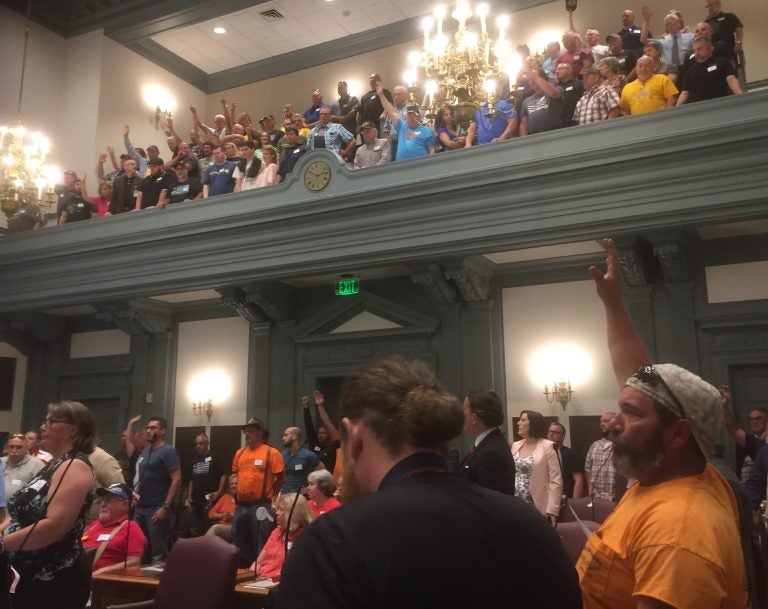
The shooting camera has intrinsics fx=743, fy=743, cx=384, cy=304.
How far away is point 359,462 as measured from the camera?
165 cm

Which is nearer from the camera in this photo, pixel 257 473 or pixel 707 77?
pixel 707 77

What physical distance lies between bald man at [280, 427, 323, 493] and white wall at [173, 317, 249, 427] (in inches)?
102

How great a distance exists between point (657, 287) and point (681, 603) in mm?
7495

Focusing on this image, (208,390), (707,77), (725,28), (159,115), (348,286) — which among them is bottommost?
(208,390)

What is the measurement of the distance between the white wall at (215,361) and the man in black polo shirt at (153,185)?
2.03 meters

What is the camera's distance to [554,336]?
364 inches

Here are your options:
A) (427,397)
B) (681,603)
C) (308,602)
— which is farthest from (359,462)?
(681,603)

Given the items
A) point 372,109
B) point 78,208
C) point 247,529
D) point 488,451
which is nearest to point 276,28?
point 372,109

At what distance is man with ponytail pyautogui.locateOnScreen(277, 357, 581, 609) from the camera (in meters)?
1.29

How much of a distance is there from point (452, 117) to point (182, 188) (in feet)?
15.7

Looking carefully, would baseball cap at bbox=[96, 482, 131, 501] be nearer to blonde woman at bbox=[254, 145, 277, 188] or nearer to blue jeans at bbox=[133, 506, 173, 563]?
blue jeans at bbox=[133, 506, 173, 563]

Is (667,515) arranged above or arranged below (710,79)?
below

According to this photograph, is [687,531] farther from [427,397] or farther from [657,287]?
[657,287]

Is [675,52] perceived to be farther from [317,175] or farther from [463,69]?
[317,175]
